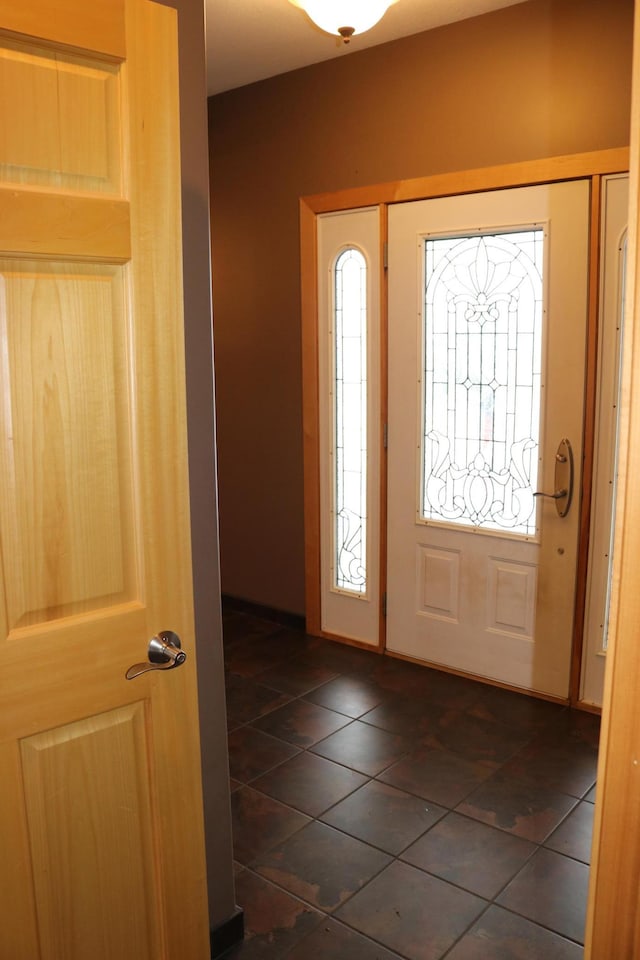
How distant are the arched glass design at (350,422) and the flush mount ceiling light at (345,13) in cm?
108

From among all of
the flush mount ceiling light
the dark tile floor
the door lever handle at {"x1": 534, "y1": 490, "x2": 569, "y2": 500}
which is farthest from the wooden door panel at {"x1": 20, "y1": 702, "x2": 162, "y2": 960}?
the flush mount ceiling light

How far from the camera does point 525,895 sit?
7.35 ft

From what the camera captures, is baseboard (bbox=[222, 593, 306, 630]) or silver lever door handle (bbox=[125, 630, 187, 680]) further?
baseboard (bbox=[222, 593, 306, 630])

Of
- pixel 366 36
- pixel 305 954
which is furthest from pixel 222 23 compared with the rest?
pixel 305 954

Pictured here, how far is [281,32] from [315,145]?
540mm

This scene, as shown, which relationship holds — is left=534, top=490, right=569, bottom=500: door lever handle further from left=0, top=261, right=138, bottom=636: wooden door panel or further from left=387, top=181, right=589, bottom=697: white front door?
left=0, top=261, right=138, bottom=636: wooden door panel

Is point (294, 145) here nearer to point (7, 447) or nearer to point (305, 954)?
point (7, 447)

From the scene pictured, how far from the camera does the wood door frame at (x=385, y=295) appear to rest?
301 cm

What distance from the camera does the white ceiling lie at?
307 centimetres

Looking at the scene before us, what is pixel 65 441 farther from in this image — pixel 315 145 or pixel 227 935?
pixel 315 145

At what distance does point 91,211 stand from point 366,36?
249 cm

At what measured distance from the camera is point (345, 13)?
2643 millimetres

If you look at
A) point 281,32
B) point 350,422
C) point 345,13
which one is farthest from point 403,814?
point 281,32

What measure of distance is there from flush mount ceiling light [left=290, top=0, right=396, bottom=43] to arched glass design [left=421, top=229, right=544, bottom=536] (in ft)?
3.10
